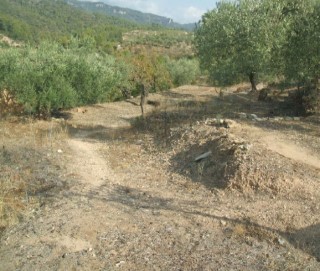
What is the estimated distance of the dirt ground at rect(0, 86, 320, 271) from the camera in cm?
943

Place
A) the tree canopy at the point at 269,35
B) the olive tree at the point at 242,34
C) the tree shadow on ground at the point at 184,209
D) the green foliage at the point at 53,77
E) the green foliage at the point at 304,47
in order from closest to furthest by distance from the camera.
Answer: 1. the tree shadow on ground at the point at 184,209
2. the green foliage at the point at 304,47
3. the tree canopy at the point at 269,35
4. the olive tree at the point at 242,34
5. the green foliage at the point at 53,77

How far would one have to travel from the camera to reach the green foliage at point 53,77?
22.5 m

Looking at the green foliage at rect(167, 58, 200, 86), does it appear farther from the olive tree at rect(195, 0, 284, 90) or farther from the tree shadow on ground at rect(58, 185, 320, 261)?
the tree shadow on ground at rect(58, 185, 320, 261)

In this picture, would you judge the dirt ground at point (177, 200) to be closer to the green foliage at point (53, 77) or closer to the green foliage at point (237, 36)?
the green foliage at point (237, 36)

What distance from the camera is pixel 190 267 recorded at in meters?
8.94

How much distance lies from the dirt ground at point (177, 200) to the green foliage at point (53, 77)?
3.52m

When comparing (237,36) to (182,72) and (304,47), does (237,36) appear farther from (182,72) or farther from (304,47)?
(182,72)

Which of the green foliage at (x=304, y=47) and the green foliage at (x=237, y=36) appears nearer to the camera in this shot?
the green foliage at (x=304, y=47)

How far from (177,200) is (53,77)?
44.8ft

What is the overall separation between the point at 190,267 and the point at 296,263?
236 centimetres

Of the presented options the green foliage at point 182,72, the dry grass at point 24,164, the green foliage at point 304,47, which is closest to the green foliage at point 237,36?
the green foliage at point 304,47

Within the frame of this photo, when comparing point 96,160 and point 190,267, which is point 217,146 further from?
point 190,267

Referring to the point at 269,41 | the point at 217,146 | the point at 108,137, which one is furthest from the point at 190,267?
the point at 269,41

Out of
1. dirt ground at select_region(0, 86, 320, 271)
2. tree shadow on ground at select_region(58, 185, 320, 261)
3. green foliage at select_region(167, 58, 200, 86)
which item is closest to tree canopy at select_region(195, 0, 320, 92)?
dirt ground at select_region(0, 86, 320, 271)
